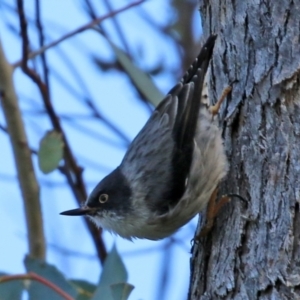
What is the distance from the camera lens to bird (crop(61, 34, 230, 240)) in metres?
2.79

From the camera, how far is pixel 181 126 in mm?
2918

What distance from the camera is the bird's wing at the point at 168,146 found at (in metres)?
2.83

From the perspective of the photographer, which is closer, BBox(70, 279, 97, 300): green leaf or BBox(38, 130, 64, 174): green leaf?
BBox(70, 279, 97, 300): green leaf

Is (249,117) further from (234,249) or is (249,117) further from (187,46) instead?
(187,46)

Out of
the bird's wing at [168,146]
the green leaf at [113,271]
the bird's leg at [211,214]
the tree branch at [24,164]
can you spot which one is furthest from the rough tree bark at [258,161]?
the tree branch at [24,164]

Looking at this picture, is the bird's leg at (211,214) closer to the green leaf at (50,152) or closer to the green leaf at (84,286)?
the green leaf at (84,286)

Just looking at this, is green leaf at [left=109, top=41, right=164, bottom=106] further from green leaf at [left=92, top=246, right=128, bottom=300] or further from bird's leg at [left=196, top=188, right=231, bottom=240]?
green leaf at [left=92, top=246, right=128, bottom=300]

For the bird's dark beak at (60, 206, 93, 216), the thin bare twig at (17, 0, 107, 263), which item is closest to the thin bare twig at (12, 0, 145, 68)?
the thin bare twig at (17, 0, 107, 263)

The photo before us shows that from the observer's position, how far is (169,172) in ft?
9.32

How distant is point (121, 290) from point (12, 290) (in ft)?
2.18

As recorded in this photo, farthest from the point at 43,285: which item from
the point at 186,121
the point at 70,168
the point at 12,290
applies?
the point at 186,121

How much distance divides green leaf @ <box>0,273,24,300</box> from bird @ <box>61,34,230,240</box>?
1.23ft

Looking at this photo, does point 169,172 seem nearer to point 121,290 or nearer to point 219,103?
point 219,103

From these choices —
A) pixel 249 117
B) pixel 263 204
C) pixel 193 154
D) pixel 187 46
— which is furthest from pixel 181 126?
A: pixel 187 46
